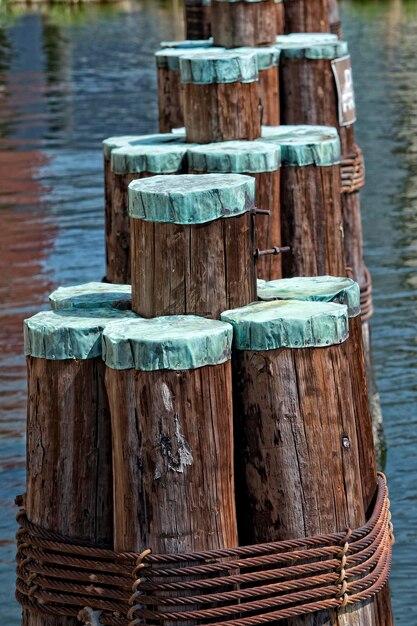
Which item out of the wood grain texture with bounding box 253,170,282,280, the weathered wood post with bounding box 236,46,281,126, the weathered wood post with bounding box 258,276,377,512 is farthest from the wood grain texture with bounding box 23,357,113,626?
the weathered wood post with bounding box 236,46,281,126

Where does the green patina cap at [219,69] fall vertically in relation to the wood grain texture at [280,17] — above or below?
above

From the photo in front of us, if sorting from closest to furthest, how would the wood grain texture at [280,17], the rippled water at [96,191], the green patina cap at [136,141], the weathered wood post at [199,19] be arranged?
the green patina cap at [136,141]
the rippled water at [96,191]
the wood grain texture at [280,17]
the weathered wood post at [199,19]

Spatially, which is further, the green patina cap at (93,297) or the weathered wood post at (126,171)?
the weathered wood post at (126,171)

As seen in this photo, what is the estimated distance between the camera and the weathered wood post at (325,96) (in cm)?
752

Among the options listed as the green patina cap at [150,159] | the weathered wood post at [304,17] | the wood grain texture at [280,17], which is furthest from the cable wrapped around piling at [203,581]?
the weathered wood post at [304,17]

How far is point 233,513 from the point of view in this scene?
3562mm

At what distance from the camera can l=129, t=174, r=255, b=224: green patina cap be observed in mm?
3717

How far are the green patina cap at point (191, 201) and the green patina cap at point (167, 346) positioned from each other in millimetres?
312

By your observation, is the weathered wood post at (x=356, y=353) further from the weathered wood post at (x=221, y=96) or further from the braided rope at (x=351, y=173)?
the braided rope at (x=351, y=173)

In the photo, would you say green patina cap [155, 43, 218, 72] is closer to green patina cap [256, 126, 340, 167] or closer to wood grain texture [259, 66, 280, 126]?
wood grain texture [259, 66, 280, 126]

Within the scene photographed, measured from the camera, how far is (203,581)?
3473 millimetres

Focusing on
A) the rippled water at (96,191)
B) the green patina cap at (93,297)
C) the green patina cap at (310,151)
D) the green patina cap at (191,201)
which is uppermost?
the green patina cap at (191,201)

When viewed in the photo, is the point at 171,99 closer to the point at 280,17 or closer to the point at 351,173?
the point at 351,173

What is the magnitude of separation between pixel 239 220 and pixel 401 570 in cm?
341
